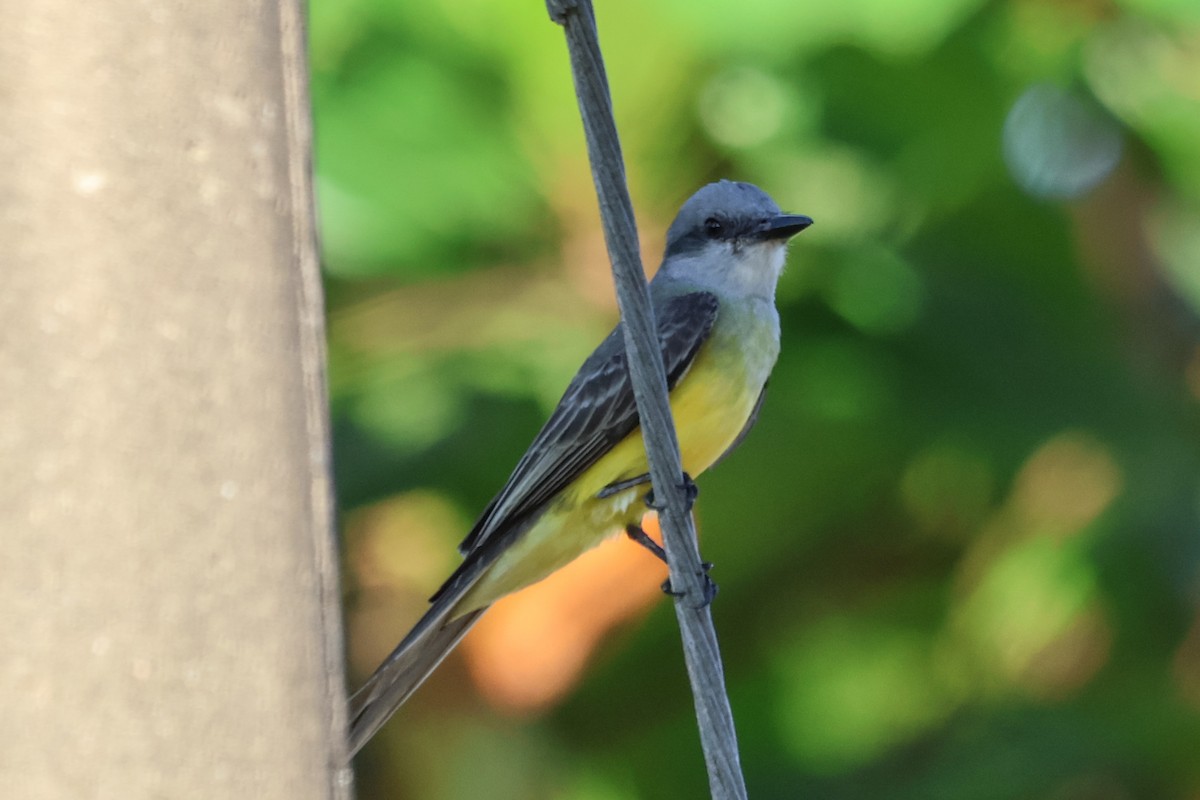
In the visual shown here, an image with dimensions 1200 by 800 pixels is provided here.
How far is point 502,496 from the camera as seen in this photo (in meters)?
3.88

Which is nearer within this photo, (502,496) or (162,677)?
(162,677)

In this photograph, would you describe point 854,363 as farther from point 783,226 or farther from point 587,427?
point 587,427

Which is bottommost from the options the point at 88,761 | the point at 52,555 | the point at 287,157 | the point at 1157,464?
the point at 1157,464

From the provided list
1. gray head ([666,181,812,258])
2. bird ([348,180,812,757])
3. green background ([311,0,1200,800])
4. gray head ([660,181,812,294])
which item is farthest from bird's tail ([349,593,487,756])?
green background ([311,0,1200,800])

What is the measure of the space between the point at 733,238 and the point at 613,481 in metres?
0.79

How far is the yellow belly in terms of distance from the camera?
3.79 meters

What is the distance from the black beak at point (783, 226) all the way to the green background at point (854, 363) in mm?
1208

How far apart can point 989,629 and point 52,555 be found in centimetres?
493

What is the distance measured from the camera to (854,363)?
19.3ft

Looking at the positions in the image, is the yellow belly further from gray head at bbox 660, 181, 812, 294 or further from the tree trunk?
the tree trunk

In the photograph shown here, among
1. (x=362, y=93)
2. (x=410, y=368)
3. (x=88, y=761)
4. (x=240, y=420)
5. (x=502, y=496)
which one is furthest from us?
(x=362, y=93)

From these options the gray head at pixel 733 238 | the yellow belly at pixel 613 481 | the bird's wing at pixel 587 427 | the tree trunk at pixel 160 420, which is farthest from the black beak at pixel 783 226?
the tree trunk at pixel 160 420

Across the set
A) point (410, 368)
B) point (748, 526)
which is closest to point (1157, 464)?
point (748, 526)

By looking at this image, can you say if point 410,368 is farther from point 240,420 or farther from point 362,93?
point 240,420
